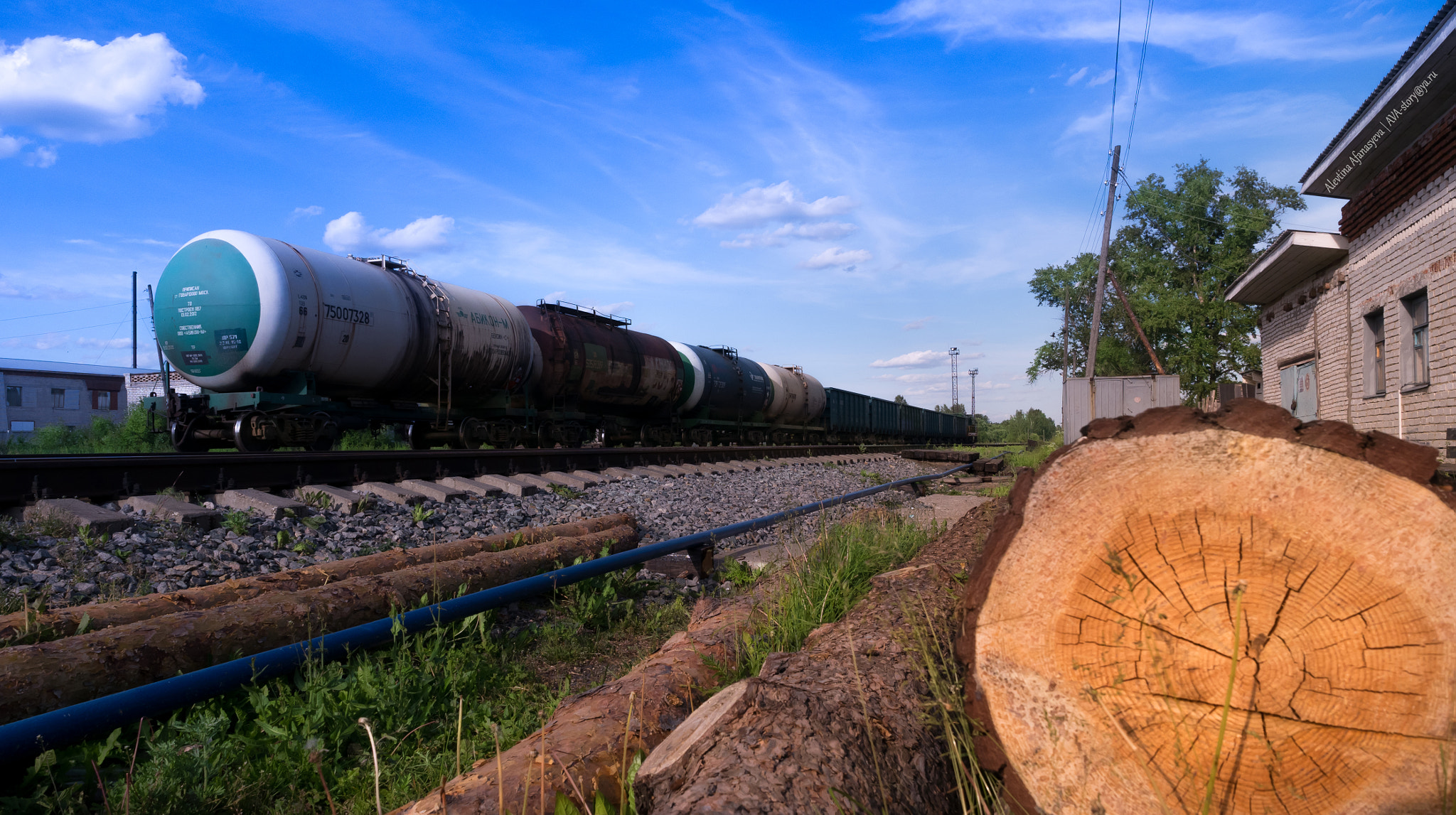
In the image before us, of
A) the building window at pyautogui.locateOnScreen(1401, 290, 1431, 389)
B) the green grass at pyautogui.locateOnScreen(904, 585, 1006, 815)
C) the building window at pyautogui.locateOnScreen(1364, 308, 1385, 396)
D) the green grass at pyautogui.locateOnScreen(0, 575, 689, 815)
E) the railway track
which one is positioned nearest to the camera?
the green grass at pyautogui.locateOnScreen(904, 585, 1006, 815)

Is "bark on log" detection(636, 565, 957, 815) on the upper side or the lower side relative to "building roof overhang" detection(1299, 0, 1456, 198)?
lower

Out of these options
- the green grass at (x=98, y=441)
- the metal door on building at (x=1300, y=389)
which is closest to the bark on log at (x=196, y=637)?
the green grass at (x=98, y=441)

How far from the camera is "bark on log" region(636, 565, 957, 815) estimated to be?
1495 millimetres

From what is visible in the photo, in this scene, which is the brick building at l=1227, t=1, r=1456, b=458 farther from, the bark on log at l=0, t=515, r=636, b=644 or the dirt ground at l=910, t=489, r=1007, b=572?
the bark on log at l=0, t=515, r=636, b=644

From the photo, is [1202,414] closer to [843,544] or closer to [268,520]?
[843,544]

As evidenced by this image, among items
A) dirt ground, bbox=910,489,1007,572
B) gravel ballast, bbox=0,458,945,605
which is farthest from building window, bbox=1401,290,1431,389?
dirt ground, bbox=910,489,1007,572

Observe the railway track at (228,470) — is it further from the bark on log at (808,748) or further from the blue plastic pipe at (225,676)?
the bark on log at (808,748)

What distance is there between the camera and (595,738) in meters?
2.08

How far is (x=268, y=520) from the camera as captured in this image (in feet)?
18.5

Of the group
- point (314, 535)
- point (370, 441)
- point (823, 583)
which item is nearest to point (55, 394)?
point (370, 441)

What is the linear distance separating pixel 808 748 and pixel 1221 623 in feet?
3.02

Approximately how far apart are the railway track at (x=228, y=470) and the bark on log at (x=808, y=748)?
5.98m

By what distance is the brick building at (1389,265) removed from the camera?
7.94m

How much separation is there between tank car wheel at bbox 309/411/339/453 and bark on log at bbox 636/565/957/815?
32.3 feet
